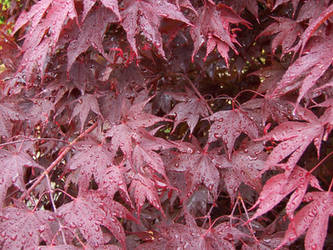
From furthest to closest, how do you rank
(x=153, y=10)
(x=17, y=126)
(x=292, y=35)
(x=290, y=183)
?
(x=17, y=126)
(x=292, y=35)
(x=153, y=10)
(x=290, y=183)

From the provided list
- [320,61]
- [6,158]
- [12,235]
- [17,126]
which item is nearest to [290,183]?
[320,61]

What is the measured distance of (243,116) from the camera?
1.20 meters

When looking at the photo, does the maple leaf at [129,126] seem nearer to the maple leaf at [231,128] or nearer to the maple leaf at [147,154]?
the maple leaf at [147,154]

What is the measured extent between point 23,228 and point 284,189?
0.67 meters

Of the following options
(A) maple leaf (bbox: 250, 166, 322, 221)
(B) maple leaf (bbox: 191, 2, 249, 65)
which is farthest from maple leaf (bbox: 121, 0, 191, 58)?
(A) maple leaf (bbox: 250, 166, 322, 221)

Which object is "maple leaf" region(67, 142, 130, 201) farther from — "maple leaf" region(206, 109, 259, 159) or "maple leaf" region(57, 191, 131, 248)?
"maple leaf" region(206, 109, 259, 159)

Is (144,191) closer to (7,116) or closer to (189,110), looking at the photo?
(189,110)

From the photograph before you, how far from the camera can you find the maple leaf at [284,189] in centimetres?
86

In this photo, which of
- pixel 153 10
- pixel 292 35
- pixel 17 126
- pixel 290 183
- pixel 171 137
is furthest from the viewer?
pixel 171 137

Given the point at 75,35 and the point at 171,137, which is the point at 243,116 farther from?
the point at 75,35

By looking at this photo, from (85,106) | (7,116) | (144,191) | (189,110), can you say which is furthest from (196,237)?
(7,116)

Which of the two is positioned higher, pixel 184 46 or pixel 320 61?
pixel 320 61

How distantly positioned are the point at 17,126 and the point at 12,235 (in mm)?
669

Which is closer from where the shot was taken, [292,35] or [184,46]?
[292,35]
